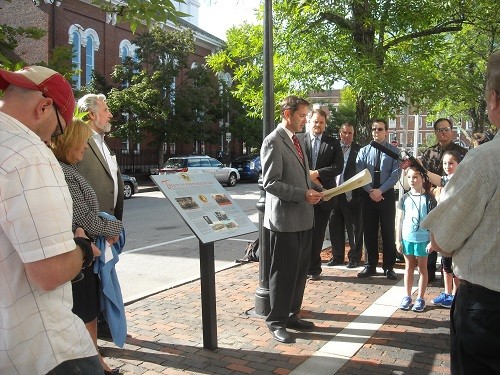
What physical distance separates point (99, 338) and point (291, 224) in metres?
2.05

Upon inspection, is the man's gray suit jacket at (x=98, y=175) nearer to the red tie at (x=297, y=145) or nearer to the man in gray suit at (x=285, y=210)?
the man in gray suit at (x=285, y=210)

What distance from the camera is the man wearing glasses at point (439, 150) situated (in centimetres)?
654

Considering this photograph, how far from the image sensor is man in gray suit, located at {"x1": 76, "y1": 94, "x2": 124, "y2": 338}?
Result: 4.32m

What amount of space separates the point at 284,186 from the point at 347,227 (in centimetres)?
354

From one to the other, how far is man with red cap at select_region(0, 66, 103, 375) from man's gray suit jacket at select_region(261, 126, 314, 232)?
2.91 m

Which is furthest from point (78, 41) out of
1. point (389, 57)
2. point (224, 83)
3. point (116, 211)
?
point (116, 211)

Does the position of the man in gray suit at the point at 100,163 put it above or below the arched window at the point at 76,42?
below

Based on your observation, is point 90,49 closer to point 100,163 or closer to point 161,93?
point 161,93

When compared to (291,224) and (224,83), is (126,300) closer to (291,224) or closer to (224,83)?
(291,224)

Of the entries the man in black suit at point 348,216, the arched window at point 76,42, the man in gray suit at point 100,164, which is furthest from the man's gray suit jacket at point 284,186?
the arched window at point 76,42

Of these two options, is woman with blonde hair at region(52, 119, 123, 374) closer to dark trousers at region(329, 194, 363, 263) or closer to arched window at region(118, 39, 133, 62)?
dark trousers at region(329, 194, 363, 263)

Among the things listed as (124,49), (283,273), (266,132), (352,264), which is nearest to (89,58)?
(124,49)

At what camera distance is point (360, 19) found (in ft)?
25.5

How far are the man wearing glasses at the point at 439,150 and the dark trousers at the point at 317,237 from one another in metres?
1.44
